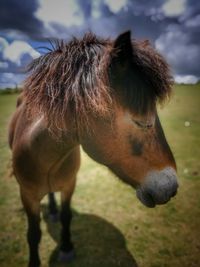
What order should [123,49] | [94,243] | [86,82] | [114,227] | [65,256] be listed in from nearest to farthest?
1. [123,49]
2. [86,82]
3. [65,256]
4. [94,243]
5. [114,227]

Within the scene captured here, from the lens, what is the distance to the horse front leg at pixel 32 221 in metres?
2.85

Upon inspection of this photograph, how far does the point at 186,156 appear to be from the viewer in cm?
674

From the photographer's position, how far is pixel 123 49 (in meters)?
1.53

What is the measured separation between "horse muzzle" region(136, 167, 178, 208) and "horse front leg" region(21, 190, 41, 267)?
1562 mm

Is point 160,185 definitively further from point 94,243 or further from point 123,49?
point 94,243

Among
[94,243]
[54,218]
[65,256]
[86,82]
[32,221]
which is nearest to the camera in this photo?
[86,82]

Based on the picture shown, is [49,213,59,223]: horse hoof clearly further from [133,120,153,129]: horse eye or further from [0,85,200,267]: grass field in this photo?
[133,120,153,129]: horse eye

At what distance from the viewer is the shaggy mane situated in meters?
1.61

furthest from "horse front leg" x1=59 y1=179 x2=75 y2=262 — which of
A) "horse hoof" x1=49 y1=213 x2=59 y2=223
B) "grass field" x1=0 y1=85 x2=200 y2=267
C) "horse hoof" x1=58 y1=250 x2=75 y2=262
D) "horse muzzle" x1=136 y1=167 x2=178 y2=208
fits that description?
"horse muzzle" x1=136 y1=167 x2=178 y2=208

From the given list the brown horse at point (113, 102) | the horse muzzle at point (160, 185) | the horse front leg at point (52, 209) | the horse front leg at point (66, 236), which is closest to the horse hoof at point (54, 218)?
the horse front leg at point (52, 209)

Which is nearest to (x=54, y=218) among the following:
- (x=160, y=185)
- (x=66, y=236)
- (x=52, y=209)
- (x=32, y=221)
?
(x=52, y=209)

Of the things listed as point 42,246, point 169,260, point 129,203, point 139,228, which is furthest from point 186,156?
point 42,246

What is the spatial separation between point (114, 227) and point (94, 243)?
1.63ft

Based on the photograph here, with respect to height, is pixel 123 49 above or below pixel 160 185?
above
